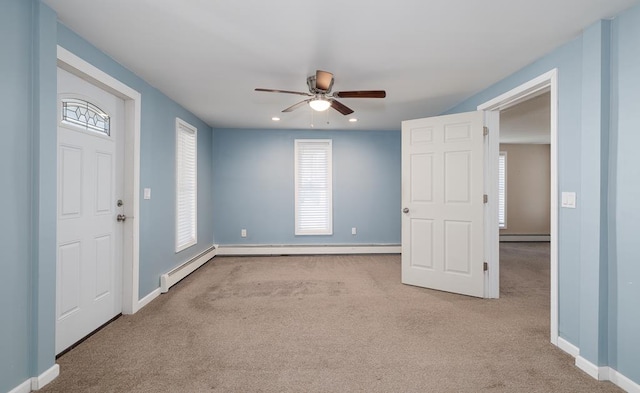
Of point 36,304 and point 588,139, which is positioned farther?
point 588,139

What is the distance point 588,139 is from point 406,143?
78.3 inches

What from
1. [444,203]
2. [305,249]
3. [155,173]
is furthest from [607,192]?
[305,249]

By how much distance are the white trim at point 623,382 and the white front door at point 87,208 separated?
13.0 ft

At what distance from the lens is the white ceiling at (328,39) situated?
190 cm

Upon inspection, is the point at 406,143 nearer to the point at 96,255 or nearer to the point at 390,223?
the point at 390,223

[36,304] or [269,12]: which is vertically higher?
[269,12]

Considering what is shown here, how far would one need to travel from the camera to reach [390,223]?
19.0ft

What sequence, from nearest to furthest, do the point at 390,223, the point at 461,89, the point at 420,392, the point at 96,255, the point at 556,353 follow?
the point at 420,392
the point at 556,353
the point at 96,255
the point at 461,89
the point at 390,223

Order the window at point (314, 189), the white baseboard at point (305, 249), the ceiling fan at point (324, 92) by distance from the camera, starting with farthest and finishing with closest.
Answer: the window at point (314, 189)
the white baseboard at point (305, 249)
the ceiling fan at point (324, 92)

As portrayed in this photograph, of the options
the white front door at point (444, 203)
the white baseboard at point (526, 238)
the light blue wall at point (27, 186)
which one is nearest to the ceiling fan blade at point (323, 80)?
the white front door at point (444, 203)

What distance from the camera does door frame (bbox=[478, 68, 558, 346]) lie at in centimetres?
240

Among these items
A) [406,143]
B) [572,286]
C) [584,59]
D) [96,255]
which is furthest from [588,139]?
[96,255]

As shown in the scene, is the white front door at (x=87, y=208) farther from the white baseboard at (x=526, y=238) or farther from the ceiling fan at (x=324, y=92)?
the white baseboard at (x=526, y=238)

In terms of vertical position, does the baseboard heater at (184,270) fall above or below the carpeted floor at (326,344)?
above
